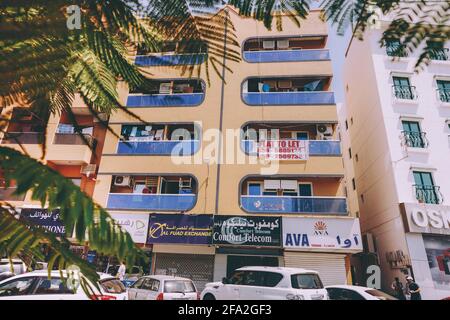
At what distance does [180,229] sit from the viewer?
579 inches

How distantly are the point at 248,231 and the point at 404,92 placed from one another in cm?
1148

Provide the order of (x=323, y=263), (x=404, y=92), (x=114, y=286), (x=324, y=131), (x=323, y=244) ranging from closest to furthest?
(x=114, y=286) → (x=323, y=244) → (x=323, y=263) → (x=404, y=92) → (x=324, y=131)

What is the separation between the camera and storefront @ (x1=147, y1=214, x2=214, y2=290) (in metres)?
14.5

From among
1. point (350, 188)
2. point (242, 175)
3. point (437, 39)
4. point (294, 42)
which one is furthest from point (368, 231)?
point (437, 39)

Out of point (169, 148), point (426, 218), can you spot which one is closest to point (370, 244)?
point (426, 218)

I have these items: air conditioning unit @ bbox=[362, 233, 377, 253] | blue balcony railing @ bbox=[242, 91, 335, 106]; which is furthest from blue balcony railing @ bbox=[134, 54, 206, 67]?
air conditioning unit @ bbox=[362, 233, 377, 253]

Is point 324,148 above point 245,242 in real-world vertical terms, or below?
above

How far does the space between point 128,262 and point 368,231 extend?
2035 centimetres

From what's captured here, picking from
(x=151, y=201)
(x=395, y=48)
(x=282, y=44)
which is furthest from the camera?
(x=282, y=44)

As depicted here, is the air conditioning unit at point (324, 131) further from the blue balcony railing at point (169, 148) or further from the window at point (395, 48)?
the window at point (395, 48)

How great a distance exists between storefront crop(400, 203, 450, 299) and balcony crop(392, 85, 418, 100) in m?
6.07

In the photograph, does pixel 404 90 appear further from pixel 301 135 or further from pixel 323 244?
pixel 323 244

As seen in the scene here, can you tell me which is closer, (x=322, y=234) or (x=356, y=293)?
(x=356, y=293)

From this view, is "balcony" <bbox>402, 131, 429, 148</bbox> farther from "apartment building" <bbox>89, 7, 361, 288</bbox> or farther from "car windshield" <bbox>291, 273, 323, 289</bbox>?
"car windshield" <bbox>291, 273, 323, 289</bbox>
